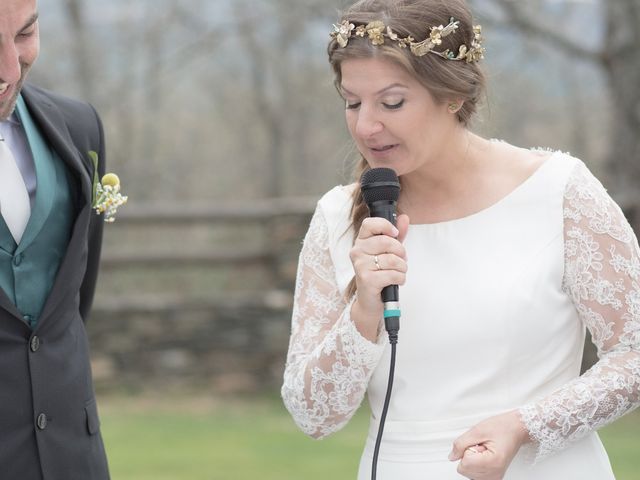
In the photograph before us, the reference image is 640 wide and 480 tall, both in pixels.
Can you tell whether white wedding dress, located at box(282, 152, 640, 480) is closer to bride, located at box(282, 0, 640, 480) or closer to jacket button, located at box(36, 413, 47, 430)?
bride, located at box(282, 0, 640, 480)

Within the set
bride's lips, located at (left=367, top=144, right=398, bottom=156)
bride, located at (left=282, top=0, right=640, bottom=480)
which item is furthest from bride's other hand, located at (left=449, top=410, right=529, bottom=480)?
bride's lips, located at (left=367, top=144, right=398, bottom=156)

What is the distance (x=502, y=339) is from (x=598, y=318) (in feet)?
0.76

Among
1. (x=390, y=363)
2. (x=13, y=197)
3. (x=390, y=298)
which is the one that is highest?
(x=13, y=197)

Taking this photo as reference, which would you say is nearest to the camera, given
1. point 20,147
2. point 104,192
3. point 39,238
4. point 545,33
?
point 39,238

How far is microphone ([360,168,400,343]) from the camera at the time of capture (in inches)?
96.2

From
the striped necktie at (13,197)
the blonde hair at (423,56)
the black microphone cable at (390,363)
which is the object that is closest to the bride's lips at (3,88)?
the striped necktie at (13,197)

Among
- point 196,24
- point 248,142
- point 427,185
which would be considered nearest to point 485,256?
point 427,185

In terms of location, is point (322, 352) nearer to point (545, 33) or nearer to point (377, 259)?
point (377, 259)

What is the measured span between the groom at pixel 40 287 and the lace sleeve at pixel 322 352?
1.87 feet

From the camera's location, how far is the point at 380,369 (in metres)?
2.77

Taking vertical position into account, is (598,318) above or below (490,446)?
above

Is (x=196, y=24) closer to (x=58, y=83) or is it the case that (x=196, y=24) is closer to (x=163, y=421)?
(x=58, y=83)

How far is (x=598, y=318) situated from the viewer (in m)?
2.64

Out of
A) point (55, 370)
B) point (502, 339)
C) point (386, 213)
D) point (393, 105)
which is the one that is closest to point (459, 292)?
point (502, 339)
